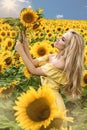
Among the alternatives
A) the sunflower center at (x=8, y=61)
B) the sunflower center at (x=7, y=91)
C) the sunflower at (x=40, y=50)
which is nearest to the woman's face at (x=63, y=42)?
the sunflower center at (x=7, y=91)

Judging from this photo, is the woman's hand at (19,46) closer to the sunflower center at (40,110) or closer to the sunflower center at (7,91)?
the sunflower center at (7,91)

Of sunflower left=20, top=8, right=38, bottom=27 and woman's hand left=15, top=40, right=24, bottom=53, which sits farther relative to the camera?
sunflower left=20, top=8, right=38, bottom=27

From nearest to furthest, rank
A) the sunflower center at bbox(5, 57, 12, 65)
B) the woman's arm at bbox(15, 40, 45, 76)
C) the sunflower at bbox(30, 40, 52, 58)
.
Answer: the woman's arm at bbox(15, 40, 45, 76) → the sunflower at bbox(30, 40, 52, 58) → the sunflower center at bbox(5, 57, 12, 65)


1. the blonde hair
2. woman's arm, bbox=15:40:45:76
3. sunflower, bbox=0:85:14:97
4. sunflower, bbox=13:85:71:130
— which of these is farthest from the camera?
sunflower, bbox=0:85:14:97

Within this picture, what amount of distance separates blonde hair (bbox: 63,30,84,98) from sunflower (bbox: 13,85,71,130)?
2.37 m

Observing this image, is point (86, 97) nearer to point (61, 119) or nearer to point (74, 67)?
point (74, 67)

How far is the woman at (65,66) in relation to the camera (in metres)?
4.53

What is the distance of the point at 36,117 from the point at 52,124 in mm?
78

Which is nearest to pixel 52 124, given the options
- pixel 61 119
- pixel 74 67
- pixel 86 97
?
pixel 61 119

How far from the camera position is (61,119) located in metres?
2.06

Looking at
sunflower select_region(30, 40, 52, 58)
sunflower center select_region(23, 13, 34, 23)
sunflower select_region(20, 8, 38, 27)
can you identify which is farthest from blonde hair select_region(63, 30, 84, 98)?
sunflower select_region(30, 40, 52, 58)

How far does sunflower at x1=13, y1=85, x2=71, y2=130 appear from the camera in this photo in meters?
2.07

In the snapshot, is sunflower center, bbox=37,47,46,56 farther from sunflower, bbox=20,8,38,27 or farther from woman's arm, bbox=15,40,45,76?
woman's arm, bbox=15,40,45,76

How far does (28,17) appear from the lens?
17.3 ft
